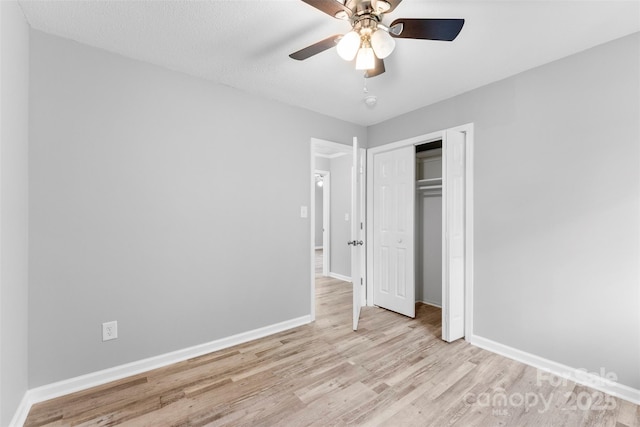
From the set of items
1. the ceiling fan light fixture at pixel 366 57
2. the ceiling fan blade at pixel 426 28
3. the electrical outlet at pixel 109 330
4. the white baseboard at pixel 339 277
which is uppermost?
the ceiling fan blade at pixel 426 28

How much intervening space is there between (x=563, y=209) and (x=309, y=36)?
7.61ft

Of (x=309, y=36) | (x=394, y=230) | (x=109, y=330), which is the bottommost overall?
(x=109, y=330)

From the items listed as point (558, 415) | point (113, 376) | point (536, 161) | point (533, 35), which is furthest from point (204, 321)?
point (533, 35)

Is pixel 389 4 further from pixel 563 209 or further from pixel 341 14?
pixel 563 209

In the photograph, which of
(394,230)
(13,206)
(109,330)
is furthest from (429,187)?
(13,206)

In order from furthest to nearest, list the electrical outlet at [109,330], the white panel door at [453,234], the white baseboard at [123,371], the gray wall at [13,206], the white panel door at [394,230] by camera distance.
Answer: the white panel door at [394,230] → the white panel door at [453,234] → the electrical outlet at [109,330] → the white baseboard at [123,371] → the gray wall at [13,206]

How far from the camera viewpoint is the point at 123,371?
214 centimetres

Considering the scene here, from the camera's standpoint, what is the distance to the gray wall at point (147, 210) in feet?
6.27

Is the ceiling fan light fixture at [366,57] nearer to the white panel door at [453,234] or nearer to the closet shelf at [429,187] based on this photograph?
the white panel door at [453,234]

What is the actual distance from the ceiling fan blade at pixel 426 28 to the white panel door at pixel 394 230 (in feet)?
6.30

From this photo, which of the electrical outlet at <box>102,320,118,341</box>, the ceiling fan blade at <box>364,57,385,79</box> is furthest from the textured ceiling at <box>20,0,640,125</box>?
the electrical outlet at <box>102,320,118,341</box>

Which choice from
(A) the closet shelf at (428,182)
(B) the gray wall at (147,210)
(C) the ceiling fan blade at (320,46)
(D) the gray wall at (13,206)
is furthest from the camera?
(A) the closet shelf at (428,182)

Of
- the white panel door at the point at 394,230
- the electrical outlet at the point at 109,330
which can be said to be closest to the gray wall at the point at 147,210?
the electrical outlet at the point at 109,330

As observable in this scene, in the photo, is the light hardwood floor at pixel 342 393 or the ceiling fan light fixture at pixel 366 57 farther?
the light hardwood floor at pixel 342 393
